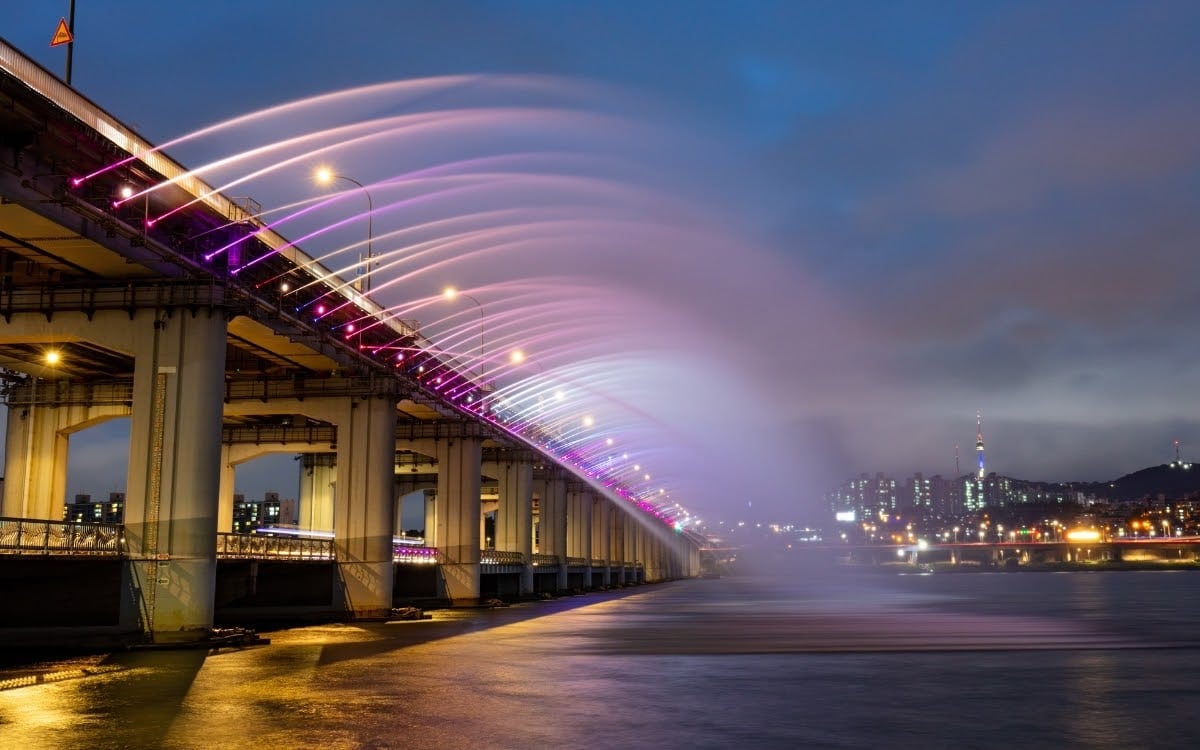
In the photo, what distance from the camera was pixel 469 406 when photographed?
262ft

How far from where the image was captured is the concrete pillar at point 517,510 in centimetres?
9802

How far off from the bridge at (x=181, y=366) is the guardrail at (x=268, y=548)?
149cm

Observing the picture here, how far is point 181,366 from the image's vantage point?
39.3 meters

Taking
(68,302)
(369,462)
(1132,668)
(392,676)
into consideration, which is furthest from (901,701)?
(369,462)

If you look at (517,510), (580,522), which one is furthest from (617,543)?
(517,510)

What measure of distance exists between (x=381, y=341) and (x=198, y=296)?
22766 millimetres

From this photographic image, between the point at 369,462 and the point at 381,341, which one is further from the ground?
the point at 381,341

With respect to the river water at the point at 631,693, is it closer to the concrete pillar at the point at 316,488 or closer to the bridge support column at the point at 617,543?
the concrete pillar at the point at 316,488

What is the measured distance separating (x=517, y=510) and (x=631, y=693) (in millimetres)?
75871

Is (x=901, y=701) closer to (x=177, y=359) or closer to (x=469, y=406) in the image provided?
(x=177, y=359)

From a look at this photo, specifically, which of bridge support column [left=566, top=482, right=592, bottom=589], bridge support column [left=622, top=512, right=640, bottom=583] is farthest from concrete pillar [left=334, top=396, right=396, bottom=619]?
bridge support column [left=622, top=512, right=640, bottom=583]

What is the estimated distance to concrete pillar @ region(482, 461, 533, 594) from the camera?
322 feet

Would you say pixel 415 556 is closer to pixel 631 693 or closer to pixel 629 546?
pixel 631 693

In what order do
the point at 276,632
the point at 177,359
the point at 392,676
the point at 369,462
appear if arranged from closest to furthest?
the point at 392,676 → the point at 177,359 → the point at 276,632 → the point at 369,462
